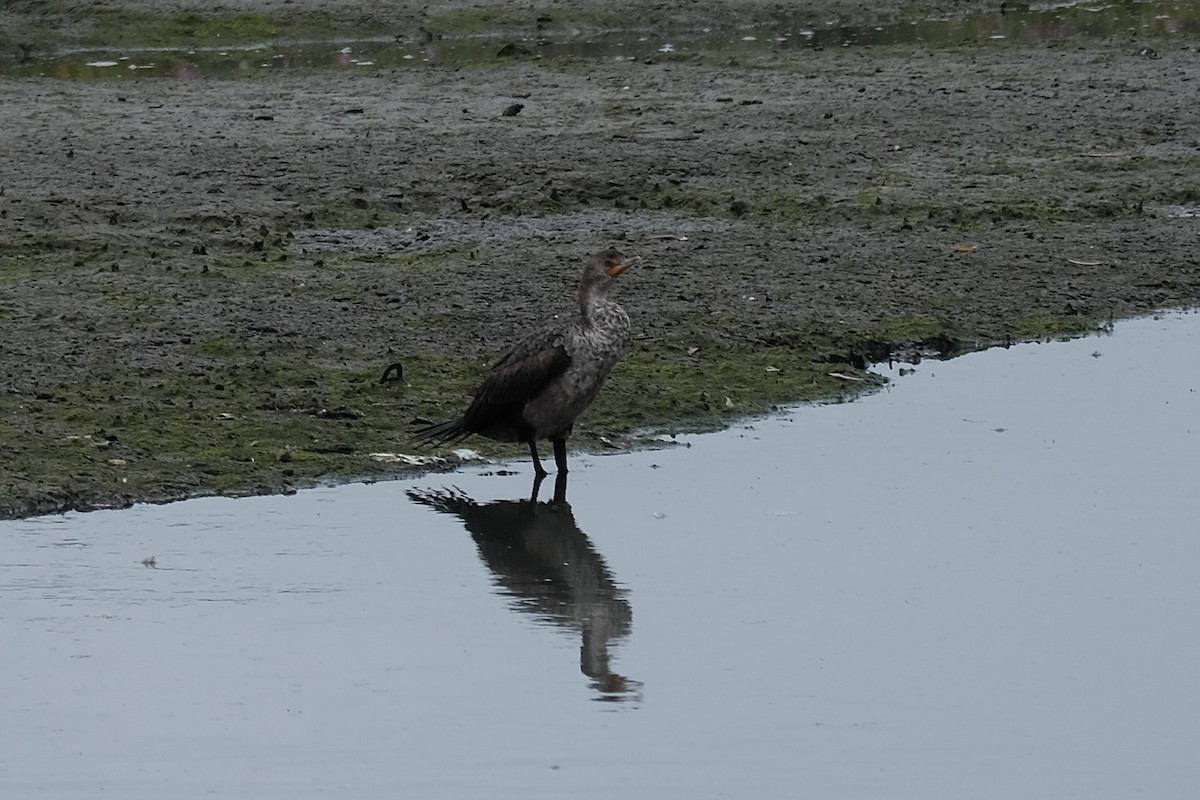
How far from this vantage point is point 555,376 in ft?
26.7

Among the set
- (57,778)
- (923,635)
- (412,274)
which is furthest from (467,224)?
(57,778)

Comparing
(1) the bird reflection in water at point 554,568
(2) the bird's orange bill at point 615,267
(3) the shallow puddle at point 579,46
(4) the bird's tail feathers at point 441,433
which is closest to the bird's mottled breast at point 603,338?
(2) the bird's orange bill at point 615,267

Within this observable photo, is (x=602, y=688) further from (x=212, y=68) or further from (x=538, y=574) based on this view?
(x=212, y=68)

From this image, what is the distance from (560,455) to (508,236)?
4.38 meters

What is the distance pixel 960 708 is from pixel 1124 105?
11.4 meters

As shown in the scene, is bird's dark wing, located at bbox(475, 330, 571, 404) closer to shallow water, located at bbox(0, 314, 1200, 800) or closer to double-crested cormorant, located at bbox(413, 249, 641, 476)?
double-crested cormorant, located at bbox(413, 249, 641, 476)

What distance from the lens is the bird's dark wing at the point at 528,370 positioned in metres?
8.12

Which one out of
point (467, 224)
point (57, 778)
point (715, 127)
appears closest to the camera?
point (57, 778)

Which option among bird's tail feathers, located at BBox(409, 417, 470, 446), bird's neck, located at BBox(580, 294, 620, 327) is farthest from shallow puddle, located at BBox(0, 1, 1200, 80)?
bird's neck, located at BBox(580, 294, 620, 327)

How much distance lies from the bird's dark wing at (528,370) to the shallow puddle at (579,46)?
1122 cm

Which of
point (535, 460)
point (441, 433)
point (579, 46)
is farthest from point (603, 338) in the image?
point (579, 46)

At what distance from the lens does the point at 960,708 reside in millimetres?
5895

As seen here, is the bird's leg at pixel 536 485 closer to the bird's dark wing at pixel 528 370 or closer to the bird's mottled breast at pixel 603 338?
the bird's dark wing at pixel 528 370

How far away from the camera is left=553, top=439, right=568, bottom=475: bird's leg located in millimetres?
8312
